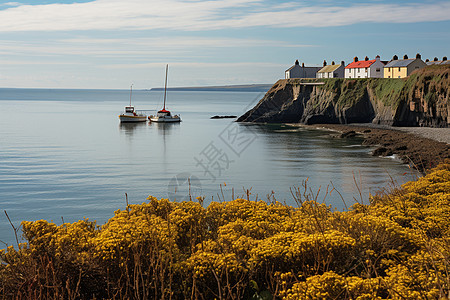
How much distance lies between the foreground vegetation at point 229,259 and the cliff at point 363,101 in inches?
2526

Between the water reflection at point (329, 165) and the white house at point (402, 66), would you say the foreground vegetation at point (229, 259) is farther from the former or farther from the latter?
the white house at point (402, 66)

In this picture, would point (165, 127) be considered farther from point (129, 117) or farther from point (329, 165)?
point (329, 165)

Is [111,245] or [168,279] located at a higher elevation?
[111,245]

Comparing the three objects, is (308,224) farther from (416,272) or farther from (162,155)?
(162,155)

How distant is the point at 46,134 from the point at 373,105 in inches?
2176

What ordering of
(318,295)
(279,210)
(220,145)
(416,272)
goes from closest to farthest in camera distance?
(318,295) < (416,272) < (279,210) < (220,145)

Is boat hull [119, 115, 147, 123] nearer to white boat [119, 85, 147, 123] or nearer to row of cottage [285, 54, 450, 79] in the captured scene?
white boat [119, 85, 147, 123]

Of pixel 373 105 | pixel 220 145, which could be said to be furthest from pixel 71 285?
pixel 373 105

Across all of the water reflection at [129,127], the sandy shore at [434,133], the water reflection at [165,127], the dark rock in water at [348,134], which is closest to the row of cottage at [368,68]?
the sandy shore at [434,133]

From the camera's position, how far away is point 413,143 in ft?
165

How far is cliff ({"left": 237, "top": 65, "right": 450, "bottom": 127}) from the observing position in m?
68.1

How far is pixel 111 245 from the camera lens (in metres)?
6.13

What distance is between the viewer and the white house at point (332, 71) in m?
113

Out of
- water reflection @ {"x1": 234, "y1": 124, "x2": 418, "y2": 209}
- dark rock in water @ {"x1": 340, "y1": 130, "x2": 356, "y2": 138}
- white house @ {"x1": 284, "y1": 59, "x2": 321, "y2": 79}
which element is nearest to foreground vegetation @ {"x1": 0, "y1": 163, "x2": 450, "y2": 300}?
water reflection @ {"x1": 234, "y1": 124, "x2": 418, "y2": 209}
